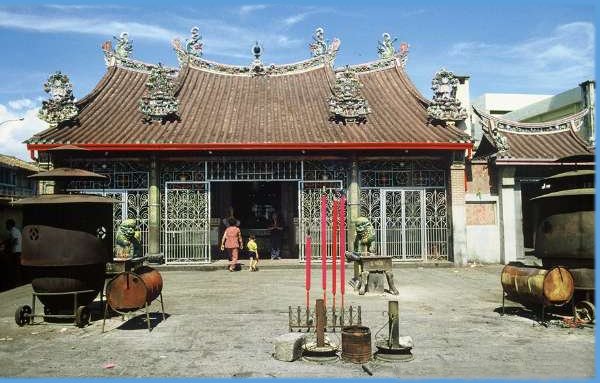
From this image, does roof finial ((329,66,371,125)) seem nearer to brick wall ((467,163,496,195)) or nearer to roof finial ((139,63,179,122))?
brick wall ((467,163,496,195))

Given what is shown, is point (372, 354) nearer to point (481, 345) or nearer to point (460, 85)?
point (481, 345)

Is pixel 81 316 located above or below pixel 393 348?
above

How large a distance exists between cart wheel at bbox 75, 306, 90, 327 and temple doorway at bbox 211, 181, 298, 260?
9.18 meters

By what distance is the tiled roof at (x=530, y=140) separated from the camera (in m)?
15.0

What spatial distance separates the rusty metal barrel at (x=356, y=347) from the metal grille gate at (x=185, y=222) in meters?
9.36

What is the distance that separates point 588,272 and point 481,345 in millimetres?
2561

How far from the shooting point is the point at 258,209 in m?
19.0

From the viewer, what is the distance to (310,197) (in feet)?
47.7

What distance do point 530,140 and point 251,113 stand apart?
9178mm

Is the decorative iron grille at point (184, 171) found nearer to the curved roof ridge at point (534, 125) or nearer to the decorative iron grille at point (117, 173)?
the decorative iron grille at point (117, 173)

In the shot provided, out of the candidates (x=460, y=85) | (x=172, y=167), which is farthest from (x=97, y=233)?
(x=460, y=85)

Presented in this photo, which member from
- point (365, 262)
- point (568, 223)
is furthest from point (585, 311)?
point (365, 262)

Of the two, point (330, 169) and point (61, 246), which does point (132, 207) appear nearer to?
point (330, 169)

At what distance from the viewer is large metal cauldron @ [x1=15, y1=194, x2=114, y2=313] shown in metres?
7.27
